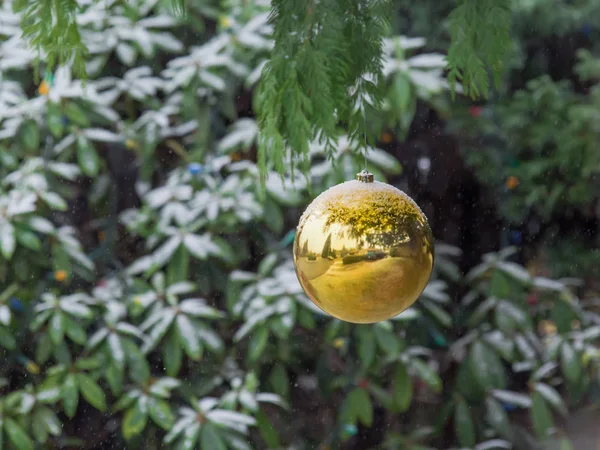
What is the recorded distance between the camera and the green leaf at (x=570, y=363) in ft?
7.17

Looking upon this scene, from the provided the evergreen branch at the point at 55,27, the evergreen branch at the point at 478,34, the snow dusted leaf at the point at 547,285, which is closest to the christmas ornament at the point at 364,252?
the evergreen branch at the point at 478,34

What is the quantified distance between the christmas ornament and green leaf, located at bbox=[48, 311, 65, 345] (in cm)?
123

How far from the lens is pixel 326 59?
0.98 metres

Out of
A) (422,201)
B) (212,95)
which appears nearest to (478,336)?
(422,201)

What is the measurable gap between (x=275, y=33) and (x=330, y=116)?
0.46ft

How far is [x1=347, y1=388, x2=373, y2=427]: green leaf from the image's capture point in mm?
2088

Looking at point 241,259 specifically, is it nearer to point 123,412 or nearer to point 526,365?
point 123,412

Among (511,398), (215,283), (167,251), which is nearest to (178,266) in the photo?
(167,251)

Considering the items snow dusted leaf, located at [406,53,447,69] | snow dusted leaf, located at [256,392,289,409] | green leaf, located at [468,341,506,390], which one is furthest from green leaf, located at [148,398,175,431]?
snow dusted leaf, located at [406,53,447,69]

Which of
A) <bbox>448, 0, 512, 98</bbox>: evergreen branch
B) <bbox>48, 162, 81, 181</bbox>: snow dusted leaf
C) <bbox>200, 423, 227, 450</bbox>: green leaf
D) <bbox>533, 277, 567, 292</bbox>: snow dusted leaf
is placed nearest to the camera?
<bbox>448, 0, 512, 98</bbox>: evergreen branch

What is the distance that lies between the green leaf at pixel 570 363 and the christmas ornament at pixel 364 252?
141 centimetres

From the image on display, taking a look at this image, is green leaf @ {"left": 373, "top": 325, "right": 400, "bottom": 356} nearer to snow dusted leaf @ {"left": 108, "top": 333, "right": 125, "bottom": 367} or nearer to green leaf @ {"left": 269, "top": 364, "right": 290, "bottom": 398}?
green leaf @ {"left": 269, "top": 364, "right": 290, "bottom": 398}

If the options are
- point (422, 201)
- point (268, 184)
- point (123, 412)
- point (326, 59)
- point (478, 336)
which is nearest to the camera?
point (326, 59)

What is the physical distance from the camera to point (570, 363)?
2.19 metres
